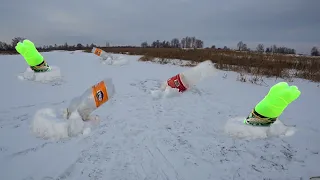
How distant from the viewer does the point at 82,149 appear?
3.36m

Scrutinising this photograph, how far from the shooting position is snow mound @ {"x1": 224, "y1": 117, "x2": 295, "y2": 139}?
3867mm

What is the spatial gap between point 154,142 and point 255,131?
1.67m

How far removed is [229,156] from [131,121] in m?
1.99

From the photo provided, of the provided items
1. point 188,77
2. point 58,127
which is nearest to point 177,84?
point 188,77

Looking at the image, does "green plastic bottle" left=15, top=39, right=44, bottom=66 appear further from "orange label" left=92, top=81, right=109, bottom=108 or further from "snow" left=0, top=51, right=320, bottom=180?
"orange label" left=92, top=81, right=109, bottom=108

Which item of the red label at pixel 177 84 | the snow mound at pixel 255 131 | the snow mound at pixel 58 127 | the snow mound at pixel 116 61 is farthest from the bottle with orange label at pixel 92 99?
the snow mound at pixel 116 61

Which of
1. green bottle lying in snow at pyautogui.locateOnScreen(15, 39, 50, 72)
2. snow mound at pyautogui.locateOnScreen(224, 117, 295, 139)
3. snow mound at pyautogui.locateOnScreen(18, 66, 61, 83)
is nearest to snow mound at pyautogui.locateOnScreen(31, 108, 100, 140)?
snow mound at pyautogui.locateOnScreen(224, 117, 295, 139)

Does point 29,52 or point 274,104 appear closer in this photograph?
point 274,104

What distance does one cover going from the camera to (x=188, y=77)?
7039 millimetres

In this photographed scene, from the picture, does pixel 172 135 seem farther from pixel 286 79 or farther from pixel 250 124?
pixel 286 79

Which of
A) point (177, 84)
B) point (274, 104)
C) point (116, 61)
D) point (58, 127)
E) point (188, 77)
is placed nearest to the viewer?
point (58, 127)

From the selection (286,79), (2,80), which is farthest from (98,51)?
(286,79)

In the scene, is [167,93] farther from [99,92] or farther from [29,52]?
[29,52]

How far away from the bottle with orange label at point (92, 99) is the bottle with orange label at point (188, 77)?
2.88 metres
